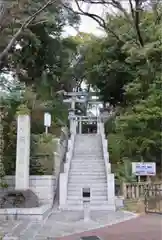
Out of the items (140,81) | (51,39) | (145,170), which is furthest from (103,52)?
(145,170)

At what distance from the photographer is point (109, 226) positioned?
280 inches

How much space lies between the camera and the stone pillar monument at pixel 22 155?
9500mm

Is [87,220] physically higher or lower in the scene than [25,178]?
lower

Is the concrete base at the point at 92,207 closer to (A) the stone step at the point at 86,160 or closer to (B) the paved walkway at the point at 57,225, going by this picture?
(B) the paved walkway at the point at 57,225

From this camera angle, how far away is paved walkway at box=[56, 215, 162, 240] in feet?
19.5

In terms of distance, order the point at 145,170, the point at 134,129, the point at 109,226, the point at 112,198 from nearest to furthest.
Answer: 1. the point at 109,226
2. the point at 112,198
3. the point at 145,170
4. the point at 134,129

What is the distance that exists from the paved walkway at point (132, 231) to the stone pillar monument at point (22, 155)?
138 inches

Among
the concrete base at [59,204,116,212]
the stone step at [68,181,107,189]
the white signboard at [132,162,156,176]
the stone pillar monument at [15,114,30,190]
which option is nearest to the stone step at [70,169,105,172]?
the stone step at [68,181,107,189]

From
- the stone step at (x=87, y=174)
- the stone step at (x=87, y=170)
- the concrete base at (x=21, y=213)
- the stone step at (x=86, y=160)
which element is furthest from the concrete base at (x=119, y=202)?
the concrete base at (x=21, y=213)

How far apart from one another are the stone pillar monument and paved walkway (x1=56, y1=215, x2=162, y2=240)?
3499mm

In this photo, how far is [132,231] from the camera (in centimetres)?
652

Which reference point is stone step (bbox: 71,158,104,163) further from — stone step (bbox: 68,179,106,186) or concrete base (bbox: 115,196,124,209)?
concrete base (bbox: 115,196,124,209)

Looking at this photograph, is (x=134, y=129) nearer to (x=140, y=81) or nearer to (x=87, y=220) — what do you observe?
(x=140, y=81)

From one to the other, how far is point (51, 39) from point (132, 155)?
29.2ft
